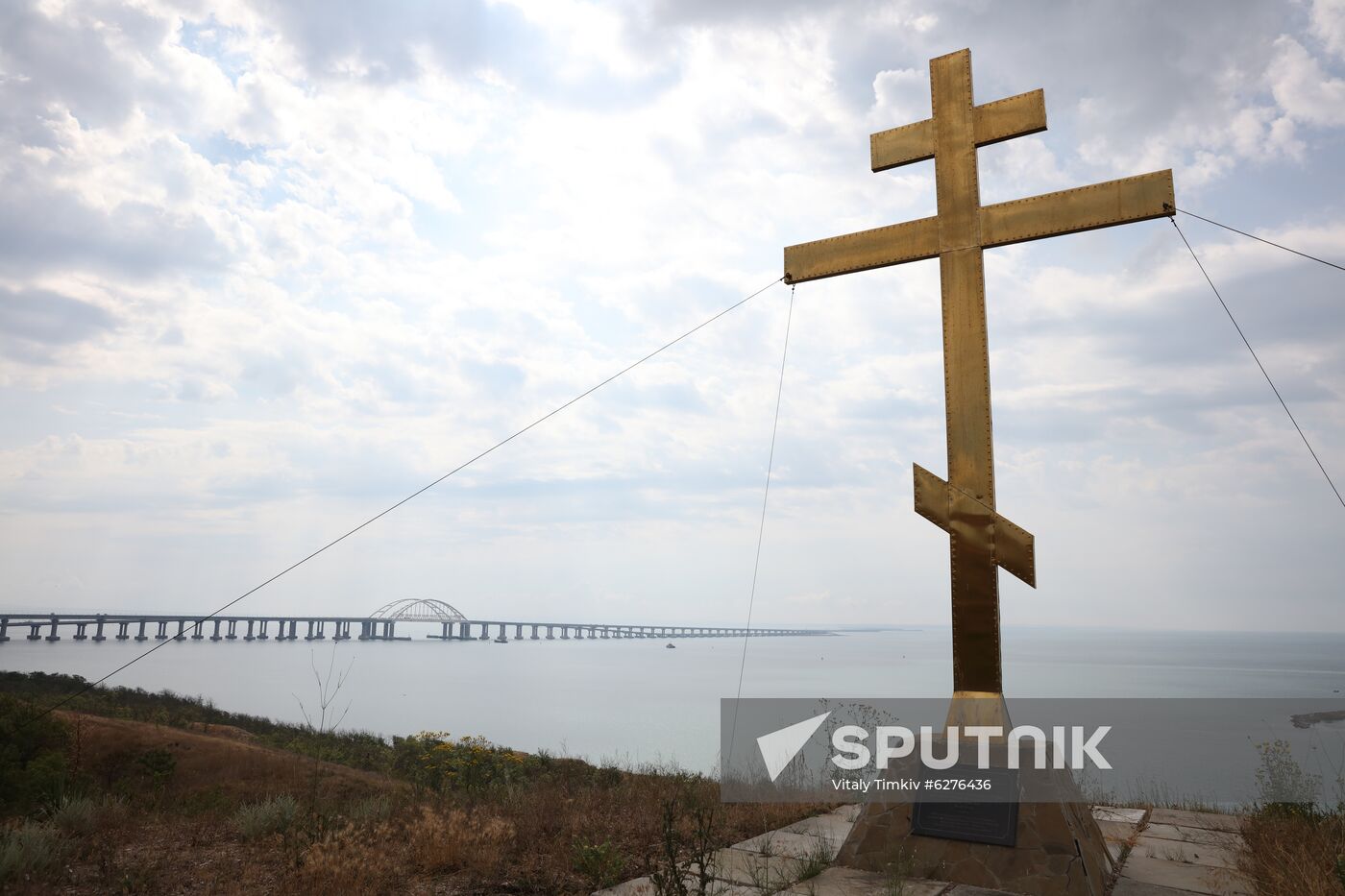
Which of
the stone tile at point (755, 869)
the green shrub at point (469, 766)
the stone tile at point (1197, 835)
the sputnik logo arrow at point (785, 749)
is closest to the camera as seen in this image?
the stone tile at point (755, 869)

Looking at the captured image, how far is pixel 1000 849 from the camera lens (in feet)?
18.0

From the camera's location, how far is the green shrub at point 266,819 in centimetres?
653

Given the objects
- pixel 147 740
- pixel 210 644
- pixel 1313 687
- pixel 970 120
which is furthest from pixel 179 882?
pixel 210 644

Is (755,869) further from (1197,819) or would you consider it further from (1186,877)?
(1197,819)

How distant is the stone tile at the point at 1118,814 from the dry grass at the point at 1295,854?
3.33 feet

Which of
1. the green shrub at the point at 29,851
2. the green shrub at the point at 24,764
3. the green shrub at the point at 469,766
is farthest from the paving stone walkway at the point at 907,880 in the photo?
the green shrub at the point at 24,764

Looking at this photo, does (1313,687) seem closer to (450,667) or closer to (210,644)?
(450,667)

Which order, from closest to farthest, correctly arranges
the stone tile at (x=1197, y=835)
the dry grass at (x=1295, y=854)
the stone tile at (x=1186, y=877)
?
the dry grass at (x=1295, y=854), the stone tile at (x=1186, y=877), the stone tile at (x=1197, y=835)

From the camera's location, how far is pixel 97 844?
5.96 m

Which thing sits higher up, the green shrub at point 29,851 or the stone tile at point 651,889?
the green shrub at point 29,851

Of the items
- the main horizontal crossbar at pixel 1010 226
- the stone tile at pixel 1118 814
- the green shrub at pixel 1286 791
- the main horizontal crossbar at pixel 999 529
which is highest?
the main horizontal crossbar at pixel 1010 226

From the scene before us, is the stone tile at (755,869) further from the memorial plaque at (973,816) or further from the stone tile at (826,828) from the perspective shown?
the memorial plaque at (973,816)

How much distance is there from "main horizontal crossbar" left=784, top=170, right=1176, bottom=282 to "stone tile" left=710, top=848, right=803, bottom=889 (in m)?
4.74

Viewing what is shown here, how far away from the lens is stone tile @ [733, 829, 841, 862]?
5977 millimetres
